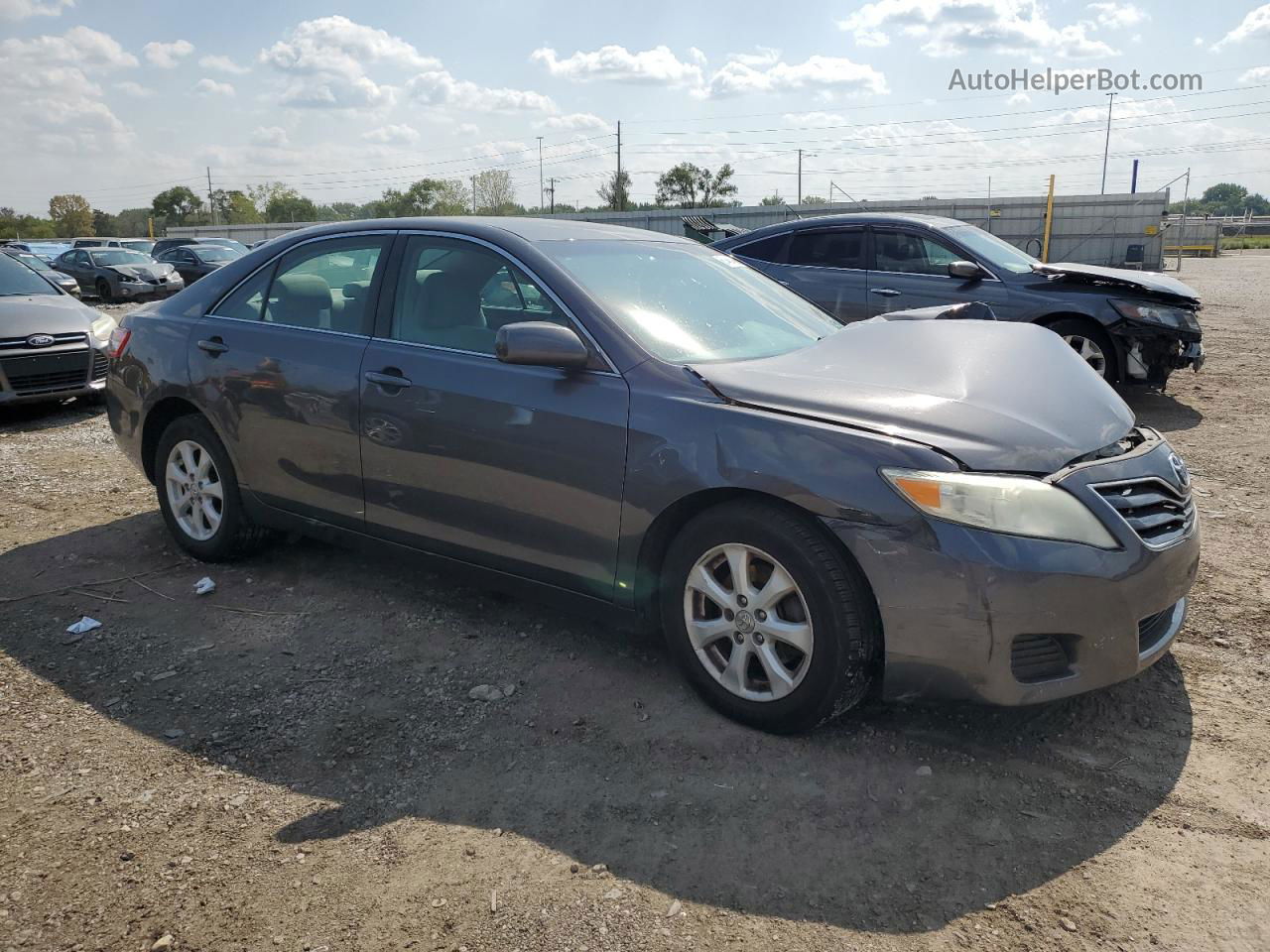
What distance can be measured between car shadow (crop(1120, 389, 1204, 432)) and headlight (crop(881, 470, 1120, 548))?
530 centimetres

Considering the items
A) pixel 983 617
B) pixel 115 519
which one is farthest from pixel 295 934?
pixel 115 519

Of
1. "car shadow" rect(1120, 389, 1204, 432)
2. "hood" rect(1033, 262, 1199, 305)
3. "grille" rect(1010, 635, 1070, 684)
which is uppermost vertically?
"hood" rect(1033, 262, 1199, 305)

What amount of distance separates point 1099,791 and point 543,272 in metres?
2.51

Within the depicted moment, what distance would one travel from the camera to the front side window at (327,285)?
414cm

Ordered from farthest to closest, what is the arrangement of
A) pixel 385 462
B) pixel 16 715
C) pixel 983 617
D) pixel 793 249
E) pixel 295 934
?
pixel 793 249
pixel 385 462
pixel 16 715
pixel 983 617
pixel 295 934

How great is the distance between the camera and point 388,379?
3.89m

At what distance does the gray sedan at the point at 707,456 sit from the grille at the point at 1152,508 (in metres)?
0.01

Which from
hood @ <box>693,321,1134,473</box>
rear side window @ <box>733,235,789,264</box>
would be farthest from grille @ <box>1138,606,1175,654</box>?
rear side window @ <box>733,235,789,264</box>

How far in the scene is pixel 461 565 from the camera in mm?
3820

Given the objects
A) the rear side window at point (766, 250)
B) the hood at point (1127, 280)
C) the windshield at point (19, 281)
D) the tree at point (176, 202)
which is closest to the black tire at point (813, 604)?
the hood at point (1127, 280)

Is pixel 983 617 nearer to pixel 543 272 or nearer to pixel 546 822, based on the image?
pixel 546 822

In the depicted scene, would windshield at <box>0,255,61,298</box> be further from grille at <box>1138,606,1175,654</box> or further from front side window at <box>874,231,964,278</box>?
grille at <box>1138,606,1175,654</box>

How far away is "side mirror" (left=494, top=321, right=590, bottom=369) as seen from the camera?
3295 mm

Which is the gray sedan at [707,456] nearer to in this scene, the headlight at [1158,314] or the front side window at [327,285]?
the front side window at [327,285]
